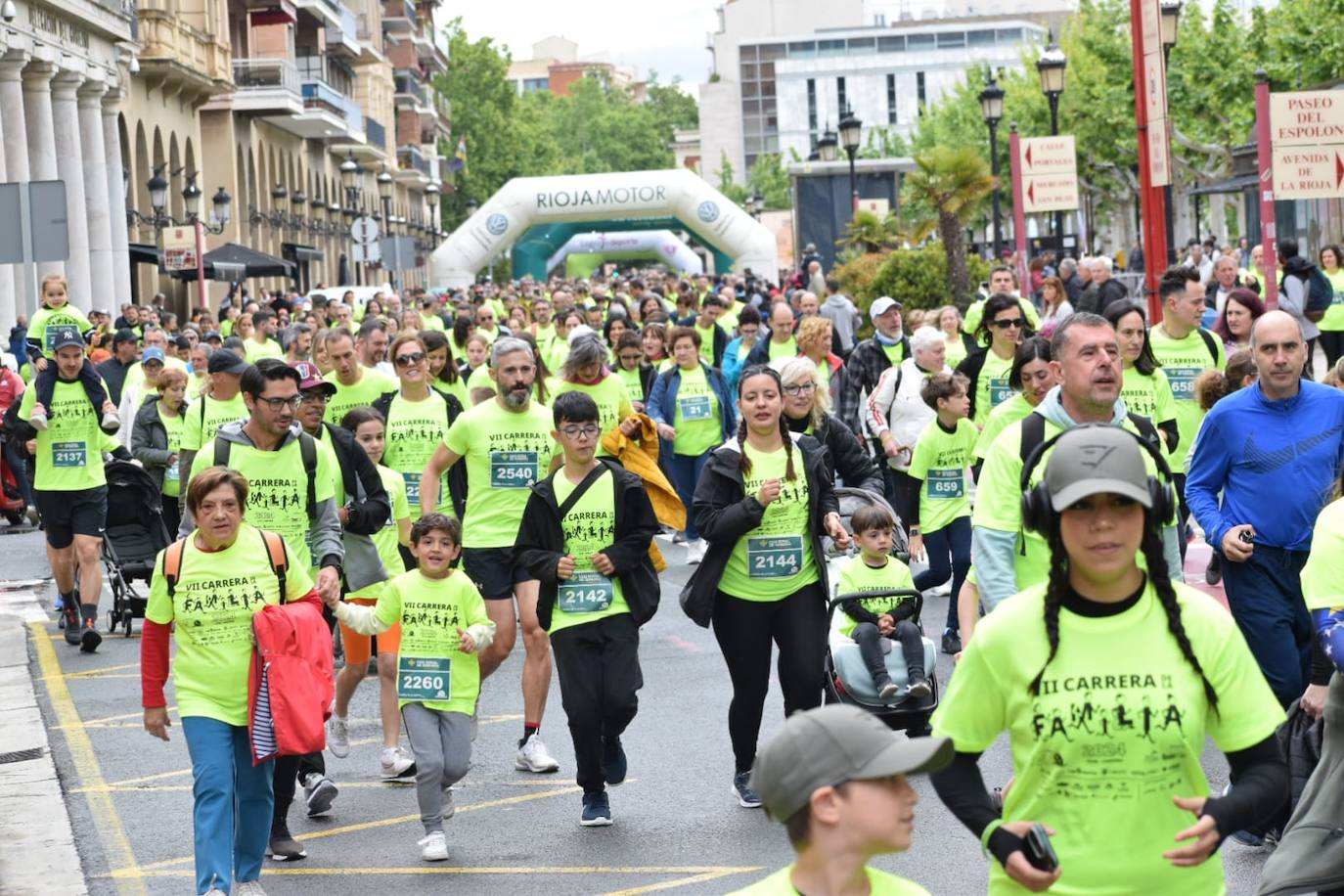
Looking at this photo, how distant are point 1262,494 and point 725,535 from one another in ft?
6.68

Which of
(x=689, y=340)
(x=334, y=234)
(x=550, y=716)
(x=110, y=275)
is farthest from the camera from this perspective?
(x=334, y=234)

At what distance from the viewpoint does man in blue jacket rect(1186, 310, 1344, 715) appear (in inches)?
310

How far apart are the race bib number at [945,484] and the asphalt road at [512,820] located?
4.51 feet

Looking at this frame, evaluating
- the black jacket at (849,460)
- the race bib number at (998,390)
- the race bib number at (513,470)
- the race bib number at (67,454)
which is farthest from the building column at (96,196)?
the black jacket at (849,460)

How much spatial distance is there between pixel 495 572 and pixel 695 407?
7.24 meters

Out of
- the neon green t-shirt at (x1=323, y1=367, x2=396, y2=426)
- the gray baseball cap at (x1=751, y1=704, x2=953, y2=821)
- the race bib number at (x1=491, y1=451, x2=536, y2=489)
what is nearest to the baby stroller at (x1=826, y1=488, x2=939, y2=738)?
the race bib number at (x1=491, y1=451, x2=536, y2=489)

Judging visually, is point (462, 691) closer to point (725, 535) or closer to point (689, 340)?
point (725, 535)

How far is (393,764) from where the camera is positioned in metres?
9.98

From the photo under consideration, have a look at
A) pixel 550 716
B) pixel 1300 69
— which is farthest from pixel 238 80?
pixel 550 716

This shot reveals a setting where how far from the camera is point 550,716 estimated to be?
11438mm

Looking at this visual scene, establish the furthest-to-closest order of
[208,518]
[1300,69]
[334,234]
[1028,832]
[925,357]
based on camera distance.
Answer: [334,234] < [1300,69] < [925,357] < [208,518] < [1028,832]

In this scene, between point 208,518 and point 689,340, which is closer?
point 208,518

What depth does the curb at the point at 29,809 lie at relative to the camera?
832cm

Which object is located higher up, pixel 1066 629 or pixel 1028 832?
pixel 1066 629
